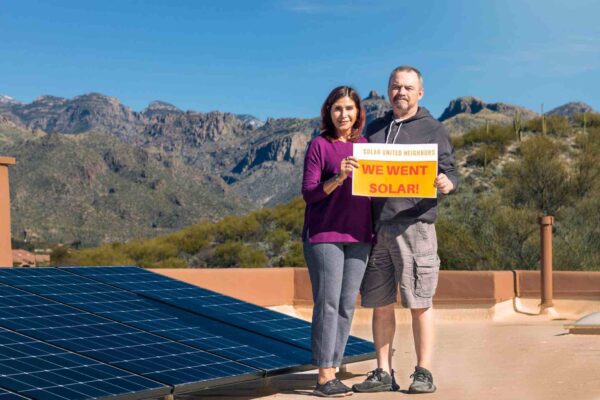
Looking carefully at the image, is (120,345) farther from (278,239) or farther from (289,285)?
(278,239)

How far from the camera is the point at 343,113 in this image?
7.34 meters

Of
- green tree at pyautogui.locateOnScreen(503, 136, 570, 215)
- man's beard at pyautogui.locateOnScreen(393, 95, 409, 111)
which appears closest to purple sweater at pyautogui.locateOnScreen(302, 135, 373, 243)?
man's beard at pyautogui.locateOnScreen(393, 95, 409, 111)

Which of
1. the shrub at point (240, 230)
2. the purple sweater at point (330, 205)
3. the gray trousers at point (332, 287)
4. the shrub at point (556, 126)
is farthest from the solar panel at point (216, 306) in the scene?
the shrub at point (556, 126)

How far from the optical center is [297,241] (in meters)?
43.9

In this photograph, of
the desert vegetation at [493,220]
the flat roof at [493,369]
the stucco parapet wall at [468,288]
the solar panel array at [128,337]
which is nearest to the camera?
the solar panel array at [128,337]

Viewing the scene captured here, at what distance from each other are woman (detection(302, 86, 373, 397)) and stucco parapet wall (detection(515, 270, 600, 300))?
40.3 feet

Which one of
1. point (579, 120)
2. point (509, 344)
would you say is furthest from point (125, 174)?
point (509, 344)

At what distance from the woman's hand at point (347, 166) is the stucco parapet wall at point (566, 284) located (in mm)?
12732

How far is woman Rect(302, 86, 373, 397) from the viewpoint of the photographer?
7.19 metres

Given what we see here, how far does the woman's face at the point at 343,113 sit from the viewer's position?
735 centimetres

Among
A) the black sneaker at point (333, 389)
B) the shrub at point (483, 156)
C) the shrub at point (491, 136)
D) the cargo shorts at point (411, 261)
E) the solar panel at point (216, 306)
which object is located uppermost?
the shrub at point (491, 136)

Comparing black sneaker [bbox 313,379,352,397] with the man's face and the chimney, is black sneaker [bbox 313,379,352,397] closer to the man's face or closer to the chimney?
the man's face

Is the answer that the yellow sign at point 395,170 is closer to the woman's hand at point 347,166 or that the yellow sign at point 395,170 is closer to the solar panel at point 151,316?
the woman's hand at point 347,166

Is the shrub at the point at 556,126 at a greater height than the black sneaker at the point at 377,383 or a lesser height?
greater
